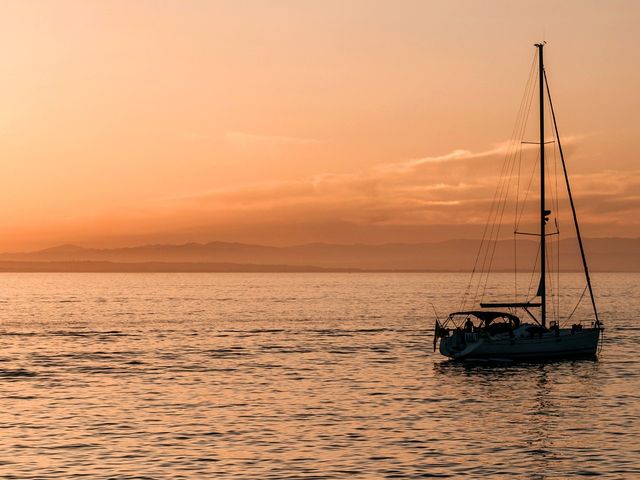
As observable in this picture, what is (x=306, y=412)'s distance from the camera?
43812 mm

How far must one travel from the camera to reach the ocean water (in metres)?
32.4

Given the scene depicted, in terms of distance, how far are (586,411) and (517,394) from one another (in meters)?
6.91

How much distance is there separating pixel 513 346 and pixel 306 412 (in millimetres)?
25362

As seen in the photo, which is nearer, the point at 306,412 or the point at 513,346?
the point at 306,412

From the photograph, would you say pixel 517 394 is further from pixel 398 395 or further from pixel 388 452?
pixel 388 452

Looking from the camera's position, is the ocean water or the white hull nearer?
the ocean water

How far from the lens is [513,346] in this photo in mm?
64750

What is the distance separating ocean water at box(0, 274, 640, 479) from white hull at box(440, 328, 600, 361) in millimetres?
904

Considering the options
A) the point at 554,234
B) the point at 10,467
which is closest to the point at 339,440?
the point at 10,467

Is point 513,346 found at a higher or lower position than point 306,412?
higher

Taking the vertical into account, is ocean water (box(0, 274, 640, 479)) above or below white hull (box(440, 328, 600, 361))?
below

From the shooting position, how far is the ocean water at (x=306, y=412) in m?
32.4

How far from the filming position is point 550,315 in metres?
152

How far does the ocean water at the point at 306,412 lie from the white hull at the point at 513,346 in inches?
35.6
